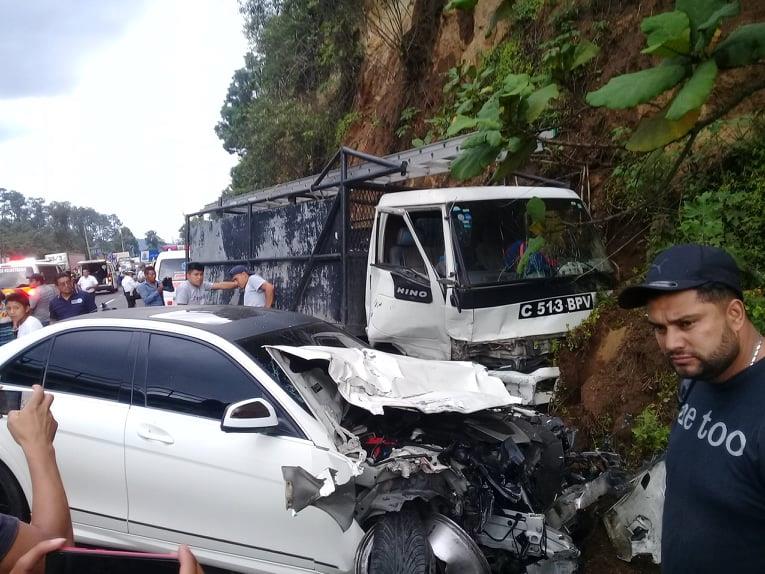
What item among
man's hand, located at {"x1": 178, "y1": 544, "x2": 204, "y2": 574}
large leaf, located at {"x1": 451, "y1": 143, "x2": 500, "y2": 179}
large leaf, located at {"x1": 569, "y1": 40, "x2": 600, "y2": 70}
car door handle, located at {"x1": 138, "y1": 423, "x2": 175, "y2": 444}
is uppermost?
large leaf, located at {"x1": 569, "y1": 40, "x2": 600, "y2": 70}

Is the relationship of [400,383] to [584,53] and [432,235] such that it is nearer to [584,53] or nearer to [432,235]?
[584,53]

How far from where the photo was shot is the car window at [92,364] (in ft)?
11.7

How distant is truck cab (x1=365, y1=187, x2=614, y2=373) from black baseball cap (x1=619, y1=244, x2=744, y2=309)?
328 cm

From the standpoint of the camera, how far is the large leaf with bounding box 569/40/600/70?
9.30 ft

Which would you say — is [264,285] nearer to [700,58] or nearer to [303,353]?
[303,353]

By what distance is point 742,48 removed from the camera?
207 cm

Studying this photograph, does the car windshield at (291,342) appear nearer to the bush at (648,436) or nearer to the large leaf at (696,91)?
the bush at (648,436)

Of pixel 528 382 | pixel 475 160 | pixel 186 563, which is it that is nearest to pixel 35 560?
pixel 186 563

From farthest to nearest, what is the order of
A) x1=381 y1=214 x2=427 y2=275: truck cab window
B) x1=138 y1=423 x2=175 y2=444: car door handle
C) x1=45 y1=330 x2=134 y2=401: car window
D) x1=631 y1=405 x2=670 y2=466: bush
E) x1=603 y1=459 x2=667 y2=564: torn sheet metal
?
x1=381 y1=214 x2=427 y2=275: truck cab window, x1=631 y1=405 x2=670 y2=466: bush, x1=45 y1=330 x2=134 y2=401: car window, x1=138 y1=423 x2=175 y2=444: car door handle, x1=603 y1=459 x2=667 y2=564: torn sheet metal

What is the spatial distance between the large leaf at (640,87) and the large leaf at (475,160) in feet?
2.03

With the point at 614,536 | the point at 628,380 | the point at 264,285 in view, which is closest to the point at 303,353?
the point at 614,536

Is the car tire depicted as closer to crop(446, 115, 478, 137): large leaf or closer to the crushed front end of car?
the crushed front end of car

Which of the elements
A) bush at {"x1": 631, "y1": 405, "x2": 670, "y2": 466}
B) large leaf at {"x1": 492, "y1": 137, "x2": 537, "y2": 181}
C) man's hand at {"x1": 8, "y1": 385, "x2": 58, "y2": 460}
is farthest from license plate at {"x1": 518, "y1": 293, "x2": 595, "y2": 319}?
man's hand at {"x1": 8, "y1": 385, "x2": 58, "y2": 460}

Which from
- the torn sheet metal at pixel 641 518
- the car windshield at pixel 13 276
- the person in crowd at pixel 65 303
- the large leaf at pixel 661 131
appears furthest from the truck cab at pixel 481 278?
the car windshield at pixel 13 276
